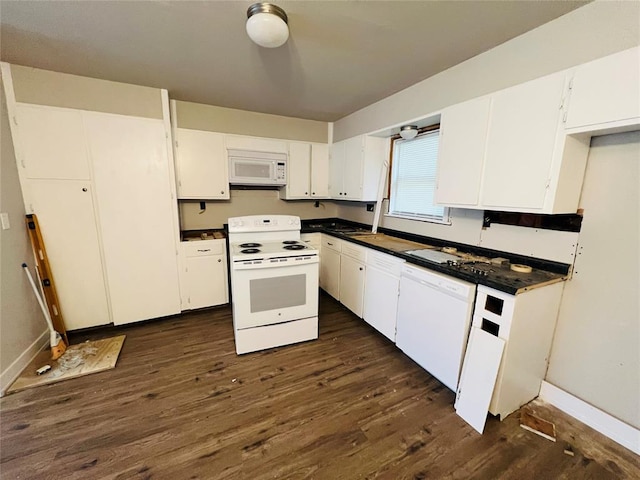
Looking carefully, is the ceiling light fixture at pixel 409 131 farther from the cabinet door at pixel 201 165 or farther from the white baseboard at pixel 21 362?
the white baseboard at pixel 21 362

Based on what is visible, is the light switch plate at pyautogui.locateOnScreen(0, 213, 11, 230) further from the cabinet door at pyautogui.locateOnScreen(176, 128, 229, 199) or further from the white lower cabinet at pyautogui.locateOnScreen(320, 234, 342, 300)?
the white lower cabinet at pyautogui.locateOnScreen(320, 234, 342, 300)

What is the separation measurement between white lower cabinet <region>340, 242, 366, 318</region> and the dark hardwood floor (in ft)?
2.33

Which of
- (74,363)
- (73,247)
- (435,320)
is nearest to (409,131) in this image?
(435,320)

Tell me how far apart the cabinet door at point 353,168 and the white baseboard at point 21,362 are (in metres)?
3.50

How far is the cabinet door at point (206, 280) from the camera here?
3041 mm

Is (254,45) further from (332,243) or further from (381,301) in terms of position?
(381,301)

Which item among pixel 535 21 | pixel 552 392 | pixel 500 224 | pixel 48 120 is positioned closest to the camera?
pixel 535 21

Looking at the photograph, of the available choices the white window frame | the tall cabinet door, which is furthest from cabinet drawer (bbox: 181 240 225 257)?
the white window frame

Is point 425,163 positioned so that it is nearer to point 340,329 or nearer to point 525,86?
point 525,86

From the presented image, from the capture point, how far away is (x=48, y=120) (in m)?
2.27

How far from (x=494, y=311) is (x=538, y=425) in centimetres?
77

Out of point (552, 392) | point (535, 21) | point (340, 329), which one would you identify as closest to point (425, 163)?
point (535, 21)

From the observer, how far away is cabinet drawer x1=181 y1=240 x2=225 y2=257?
2.97m

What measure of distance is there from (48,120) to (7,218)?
36.4 inches
